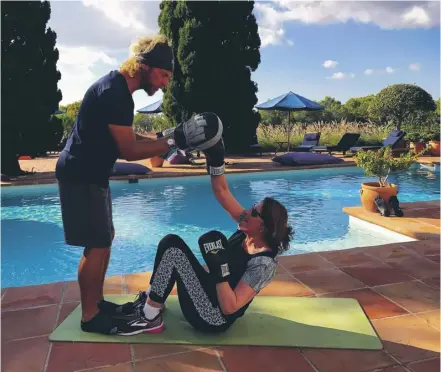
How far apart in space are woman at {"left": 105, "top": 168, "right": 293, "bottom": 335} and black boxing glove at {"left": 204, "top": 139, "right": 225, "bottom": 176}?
1.8 inches

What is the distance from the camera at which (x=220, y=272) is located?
228 centimetres

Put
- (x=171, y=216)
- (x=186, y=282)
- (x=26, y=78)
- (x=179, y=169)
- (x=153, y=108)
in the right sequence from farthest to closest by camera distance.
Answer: (x=153, y=108)
(x=179, y=169)
(x=26, y=78)
(x=171, y=216)
(x=186, y=282)

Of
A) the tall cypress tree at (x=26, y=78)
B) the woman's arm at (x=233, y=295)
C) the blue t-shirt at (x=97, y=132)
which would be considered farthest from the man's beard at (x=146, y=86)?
the tall cypress tree at (x=26, y=78)

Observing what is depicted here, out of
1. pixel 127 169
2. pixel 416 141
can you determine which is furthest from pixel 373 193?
pixel 416 141

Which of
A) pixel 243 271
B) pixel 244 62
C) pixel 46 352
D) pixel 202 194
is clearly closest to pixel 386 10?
pixel 202 194

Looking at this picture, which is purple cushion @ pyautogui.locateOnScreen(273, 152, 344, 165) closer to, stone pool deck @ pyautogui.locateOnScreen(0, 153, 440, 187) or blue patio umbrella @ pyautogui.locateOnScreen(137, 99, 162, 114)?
stone pool deck @ pyautogui.locateOnScreen(0, 153, 440, 187)

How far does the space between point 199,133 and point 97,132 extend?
2.08ft

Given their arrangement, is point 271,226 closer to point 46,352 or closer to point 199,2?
point 46,352

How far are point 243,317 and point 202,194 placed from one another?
7.02 meters

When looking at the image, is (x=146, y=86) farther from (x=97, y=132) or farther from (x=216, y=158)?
(x=216, y=158)

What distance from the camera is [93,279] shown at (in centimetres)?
275

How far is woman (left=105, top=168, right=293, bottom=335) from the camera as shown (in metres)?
2.38

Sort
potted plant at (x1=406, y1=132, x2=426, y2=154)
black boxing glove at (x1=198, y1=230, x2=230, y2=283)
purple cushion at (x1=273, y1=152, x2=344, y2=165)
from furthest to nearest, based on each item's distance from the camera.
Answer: potted plant at (x1=406, y1=132, x2=426, y2=154)
purple cushion at (x1=273, y1=152, x2=344, y2=165)
black boxing glove at (x1=198, y1=230, x2=230, y2=283)

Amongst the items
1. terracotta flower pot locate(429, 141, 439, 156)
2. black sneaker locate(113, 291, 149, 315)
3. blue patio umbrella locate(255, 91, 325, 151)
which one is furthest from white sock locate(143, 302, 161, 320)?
terracotta flower pot locate(429, 141, 439, 156)
